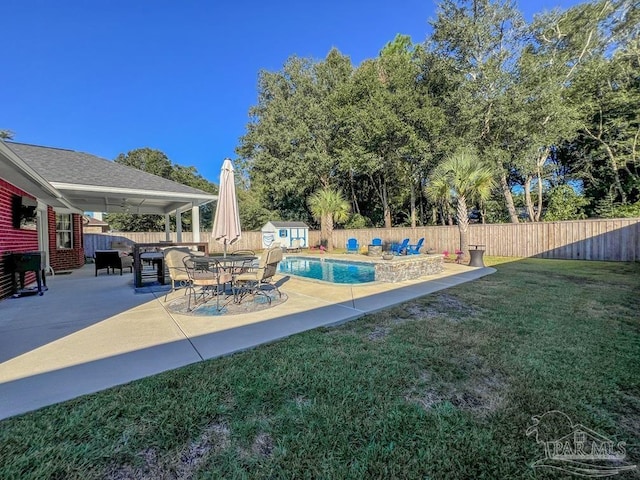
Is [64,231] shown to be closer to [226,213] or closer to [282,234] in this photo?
Result: [226,213]

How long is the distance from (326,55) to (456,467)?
27712 millimetres

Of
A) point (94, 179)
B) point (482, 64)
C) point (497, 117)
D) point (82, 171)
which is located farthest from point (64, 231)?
point (482, 64)

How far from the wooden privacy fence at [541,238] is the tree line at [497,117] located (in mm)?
2113

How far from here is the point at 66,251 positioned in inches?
481

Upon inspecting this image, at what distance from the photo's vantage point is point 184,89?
19.1m

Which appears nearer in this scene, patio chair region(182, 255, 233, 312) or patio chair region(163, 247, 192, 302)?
patio chair region(182, 255, 233, 312)

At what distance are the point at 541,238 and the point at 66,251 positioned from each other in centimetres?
2059

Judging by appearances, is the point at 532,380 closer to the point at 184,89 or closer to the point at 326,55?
the point at 184,89

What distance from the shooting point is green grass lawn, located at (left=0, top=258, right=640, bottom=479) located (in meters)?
1.83

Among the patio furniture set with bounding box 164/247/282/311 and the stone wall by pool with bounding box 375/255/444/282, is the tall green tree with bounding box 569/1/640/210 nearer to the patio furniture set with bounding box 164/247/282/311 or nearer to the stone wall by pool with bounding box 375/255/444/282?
the stone wall by pool with bounding box 375/255/444/282

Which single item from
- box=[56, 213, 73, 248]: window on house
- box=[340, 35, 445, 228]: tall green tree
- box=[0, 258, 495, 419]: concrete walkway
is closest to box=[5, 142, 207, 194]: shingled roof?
box=[56, 213, 73, 248]: window on house

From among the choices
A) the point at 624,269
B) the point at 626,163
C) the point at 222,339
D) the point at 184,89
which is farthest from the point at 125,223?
the point at 626,163

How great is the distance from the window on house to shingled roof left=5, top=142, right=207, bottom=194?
2.81 m

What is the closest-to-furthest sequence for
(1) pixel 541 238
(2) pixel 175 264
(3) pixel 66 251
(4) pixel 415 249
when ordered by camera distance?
(2) pixel 175 264 → (3) pixel 66 251 → (1) pixel 541 238 → (4) pixel 415 249
